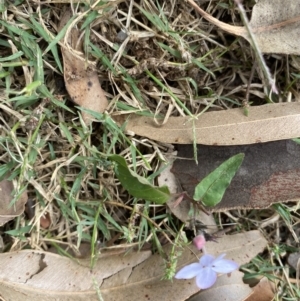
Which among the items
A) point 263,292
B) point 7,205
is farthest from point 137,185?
point 263,292

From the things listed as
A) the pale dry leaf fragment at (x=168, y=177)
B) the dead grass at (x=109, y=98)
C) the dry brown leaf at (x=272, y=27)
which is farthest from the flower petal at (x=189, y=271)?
the dry brown leaf at (x=272, y=27)

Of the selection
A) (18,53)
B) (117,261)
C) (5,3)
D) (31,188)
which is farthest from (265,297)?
(5,3)

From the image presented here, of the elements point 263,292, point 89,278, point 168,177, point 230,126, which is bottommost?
point 263,292

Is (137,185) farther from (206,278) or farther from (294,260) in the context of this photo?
(294,260)

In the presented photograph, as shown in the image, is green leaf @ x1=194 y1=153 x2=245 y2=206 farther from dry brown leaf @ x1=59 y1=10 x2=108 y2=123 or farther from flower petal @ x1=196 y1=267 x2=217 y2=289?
dry brown leaf @ x1=59 y1=10 x2=108 y2=123

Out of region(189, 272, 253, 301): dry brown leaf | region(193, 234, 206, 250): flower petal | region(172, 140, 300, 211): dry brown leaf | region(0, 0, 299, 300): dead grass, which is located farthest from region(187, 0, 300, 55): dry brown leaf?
region(189, 272, 253, 301): dry brown leaf

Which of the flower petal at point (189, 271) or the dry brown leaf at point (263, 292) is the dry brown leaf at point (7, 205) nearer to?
the flower petal at point (189, 271)
